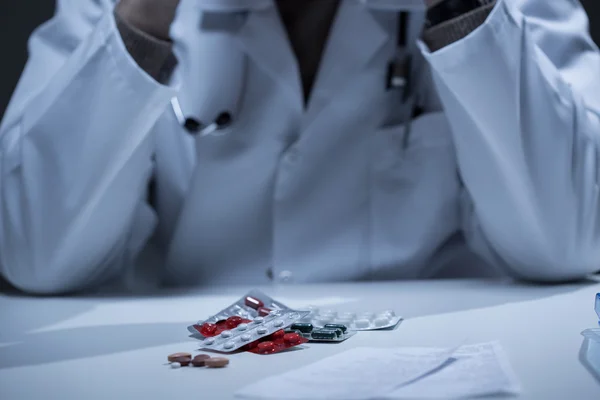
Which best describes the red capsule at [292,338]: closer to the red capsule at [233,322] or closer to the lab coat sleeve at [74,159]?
the red capsule at [233,322]

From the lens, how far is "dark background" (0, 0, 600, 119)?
5.57ft

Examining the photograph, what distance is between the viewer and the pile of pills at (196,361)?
0.64 meters

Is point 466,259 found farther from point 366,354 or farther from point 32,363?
point 32,363

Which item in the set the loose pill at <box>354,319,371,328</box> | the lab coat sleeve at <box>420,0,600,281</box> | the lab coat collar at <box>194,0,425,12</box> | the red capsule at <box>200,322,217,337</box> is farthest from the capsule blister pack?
the lab coat collar at <box>194,0,425,12</box>

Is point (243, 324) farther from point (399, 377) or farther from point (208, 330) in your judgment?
point (399, 377)

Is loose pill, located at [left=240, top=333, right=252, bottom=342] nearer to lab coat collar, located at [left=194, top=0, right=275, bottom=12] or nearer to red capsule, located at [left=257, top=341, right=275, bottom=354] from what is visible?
red capsule, located at [left=257, top=341, right=275, bottom=354]

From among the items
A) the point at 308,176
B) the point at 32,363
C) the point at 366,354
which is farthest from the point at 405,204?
the point at 32,363

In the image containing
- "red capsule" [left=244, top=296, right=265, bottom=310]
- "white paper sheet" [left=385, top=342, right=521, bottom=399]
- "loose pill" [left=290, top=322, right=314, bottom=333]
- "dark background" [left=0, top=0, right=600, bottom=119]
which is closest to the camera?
"white paper sheet" [left=385, top=342, right=521, bottom=399]

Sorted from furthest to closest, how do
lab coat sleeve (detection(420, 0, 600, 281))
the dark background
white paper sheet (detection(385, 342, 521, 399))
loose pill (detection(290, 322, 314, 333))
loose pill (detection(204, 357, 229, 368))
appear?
the dark background, lab coat sleeve (detection(420, 0, 600, 281)), loose pill (detection(290, 322, 314, 333)), loose pill (detection(204, 357, 229, 368)), white paper sheet (detection(385, 342, 521, 399))

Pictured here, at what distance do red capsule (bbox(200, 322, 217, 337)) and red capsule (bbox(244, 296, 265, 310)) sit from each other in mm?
87

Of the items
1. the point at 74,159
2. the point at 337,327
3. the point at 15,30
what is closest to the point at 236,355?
the point at 337,327

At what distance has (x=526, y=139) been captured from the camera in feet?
3.50

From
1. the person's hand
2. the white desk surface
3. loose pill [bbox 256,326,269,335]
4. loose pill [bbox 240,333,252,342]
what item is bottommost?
the white desk surface

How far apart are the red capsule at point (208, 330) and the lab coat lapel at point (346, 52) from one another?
1.93ft
